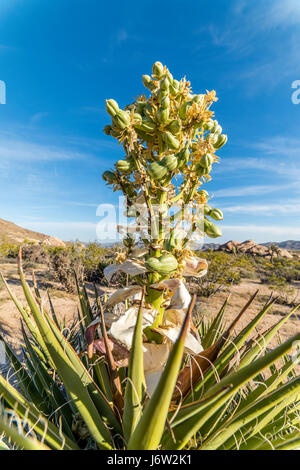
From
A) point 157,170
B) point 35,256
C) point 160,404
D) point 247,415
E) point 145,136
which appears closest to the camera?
point 160,404

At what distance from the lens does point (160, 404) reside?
70 cm

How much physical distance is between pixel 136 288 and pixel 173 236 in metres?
0.30

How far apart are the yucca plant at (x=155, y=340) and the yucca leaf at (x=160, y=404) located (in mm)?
34

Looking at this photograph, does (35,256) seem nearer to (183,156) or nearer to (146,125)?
(146,125)

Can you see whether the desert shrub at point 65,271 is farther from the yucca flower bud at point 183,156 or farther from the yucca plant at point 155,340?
the yucca flower bud at point 183,156

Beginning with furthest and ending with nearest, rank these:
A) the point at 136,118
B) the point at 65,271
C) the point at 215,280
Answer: the point at 215,280 → the point at 65,271 → the point at 136,118

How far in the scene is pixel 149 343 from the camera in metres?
1.13

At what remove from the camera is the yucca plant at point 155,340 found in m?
0.96

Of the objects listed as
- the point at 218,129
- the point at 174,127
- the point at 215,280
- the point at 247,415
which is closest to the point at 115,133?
the point at 174,127

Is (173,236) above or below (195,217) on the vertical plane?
below

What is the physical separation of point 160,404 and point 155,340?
465 millimetres
